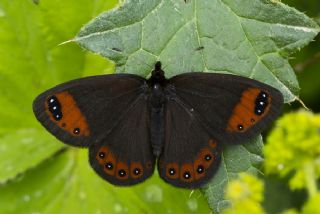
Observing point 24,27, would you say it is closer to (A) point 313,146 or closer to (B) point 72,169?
(B) point 72,169

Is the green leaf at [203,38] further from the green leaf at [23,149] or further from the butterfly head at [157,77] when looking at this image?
the green leaf at [23,149]

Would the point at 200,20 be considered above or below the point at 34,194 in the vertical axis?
above

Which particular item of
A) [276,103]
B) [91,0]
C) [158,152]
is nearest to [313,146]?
[276,103]

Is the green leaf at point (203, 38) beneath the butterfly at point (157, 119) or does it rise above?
above

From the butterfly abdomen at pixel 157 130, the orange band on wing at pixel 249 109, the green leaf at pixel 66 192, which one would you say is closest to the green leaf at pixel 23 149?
the green leaf at pixel 66 192

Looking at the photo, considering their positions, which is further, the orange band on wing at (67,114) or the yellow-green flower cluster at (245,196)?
the orange band on wing at (67,114)

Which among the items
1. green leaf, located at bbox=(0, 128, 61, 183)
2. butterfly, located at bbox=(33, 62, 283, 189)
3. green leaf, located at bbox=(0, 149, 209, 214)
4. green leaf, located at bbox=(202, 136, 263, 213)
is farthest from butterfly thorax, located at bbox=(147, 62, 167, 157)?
green leaf, located at bbox=(0, 128, 61, 183)
